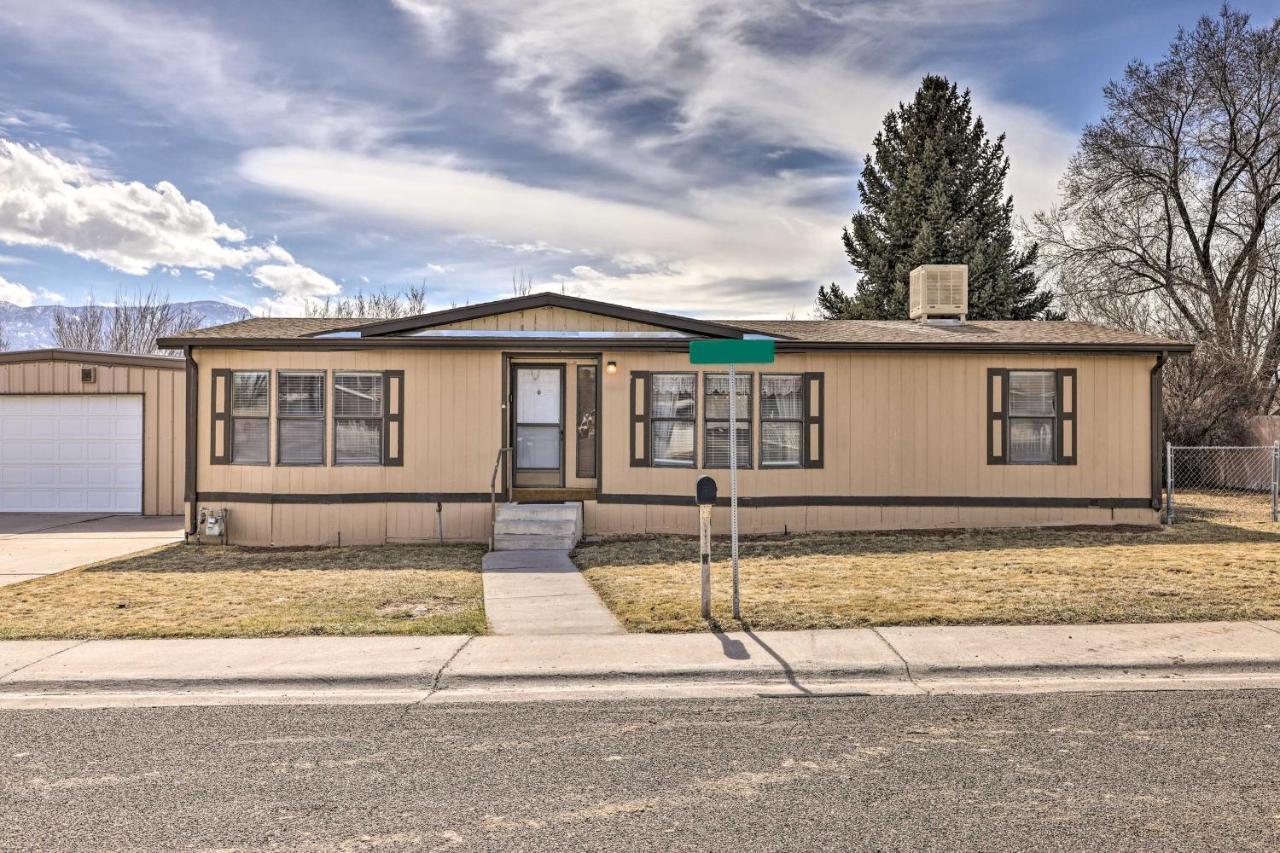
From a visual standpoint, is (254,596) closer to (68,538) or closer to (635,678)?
(635,678)

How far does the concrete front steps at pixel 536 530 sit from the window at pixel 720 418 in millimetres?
2302

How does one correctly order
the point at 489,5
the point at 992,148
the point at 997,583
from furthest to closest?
the point at 992,148 < the point at 489,5 < the point at 997,583

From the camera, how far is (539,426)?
13195mm

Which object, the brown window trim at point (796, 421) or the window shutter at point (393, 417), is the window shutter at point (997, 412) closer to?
the brown window trim at point (796, 421)

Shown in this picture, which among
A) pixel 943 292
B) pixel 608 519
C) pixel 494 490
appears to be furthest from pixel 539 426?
pixel 943 292

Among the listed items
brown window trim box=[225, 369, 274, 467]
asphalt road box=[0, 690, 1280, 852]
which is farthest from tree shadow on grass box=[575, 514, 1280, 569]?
asphalt road box=[0, 690, 1280, 852]

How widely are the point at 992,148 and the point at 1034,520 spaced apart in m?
20.6

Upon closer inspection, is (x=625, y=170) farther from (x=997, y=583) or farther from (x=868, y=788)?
(x=868, y=788)

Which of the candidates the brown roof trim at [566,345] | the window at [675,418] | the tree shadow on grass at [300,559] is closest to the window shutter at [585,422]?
the brown roof trim at [566,345]

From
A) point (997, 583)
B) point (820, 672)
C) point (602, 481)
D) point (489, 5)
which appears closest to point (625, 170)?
point (489, 5)

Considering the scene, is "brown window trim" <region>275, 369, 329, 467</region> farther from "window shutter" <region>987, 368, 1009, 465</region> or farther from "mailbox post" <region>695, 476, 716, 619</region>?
"window shutter" <region>987, 368, 1009, 465</region>

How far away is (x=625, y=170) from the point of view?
803 inches

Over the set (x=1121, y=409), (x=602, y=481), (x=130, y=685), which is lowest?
(x=130, y=685)

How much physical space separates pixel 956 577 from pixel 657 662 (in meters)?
4.44
